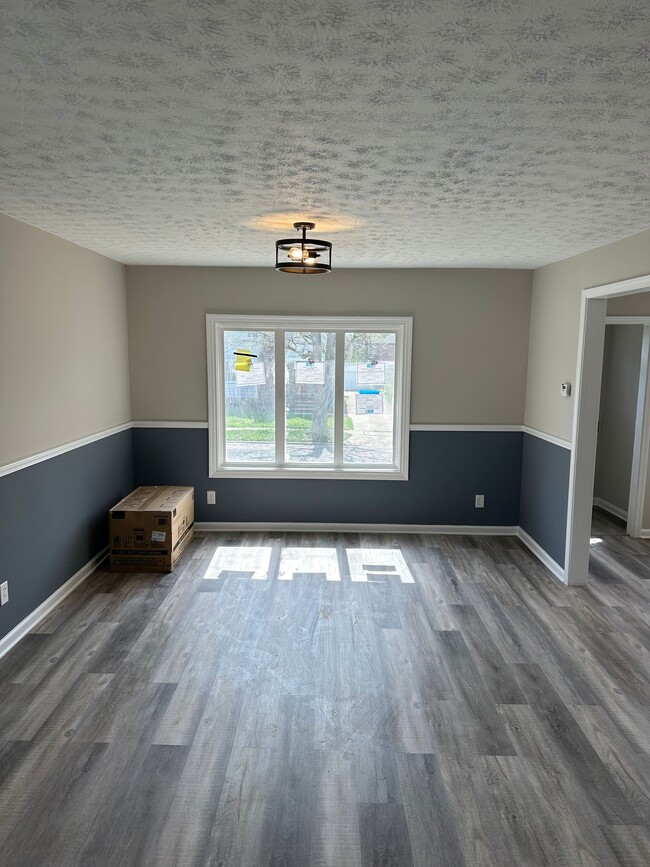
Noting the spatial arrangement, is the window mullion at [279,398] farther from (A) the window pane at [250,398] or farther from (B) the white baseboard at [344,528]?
(B) the white baseboard at [344,528]

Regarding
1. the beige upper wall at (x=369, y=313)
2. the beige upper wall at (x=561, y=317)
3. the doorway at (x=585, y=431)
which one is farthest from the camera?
the beige upper wall at (x=369, y=313)

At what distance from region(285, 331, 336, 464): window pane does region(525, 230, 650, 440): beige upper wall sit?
1820mm

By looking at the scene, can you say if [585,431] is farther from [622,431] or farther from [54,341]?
[54,341]

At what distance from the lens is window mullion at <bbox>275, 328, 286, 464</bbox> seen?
16.6 ft

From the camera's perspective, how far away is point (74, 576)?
3967mm

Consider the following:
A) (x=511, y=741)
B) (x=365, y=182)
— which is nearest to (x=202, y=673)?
(x=511, y=741)

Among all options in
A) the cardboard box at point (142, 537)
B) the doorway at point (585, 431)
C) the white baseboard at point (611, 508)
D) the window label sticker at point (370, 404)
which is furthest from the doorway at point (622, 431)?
the cardboard box at point (142, 537)

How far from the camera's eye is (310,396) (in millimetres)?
5133

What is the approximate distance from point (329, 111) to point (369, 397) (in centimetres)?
360

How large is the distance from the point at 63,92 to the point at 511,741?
2.96 meters

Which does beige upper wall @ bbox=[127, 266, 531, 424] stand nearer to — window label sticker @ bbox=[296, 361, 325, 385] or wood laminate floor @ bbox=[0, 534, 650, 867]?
window label sticker @ bbox=[296, 361, 325, 385]

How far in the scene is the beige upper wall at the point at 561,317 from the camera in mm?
3424

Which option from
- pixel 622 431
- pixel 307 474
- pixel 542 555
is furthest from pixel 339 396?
pixel 622 431

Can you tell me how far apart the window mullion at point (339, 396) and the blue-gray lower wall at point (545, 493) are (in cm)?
172
